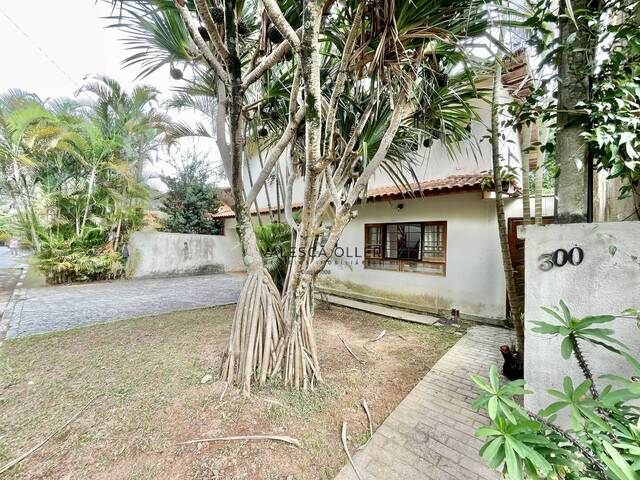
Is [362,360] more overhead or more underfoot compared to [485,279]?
more underfoot

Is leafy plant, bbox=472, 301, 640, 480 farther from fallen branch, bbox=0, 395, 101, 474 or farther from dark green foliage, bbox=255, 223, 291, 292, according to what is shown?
dark green foliage, bbox=255, 223, 291, 292

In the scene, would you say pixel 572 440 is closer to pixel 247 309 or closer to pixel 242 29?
pixel 247 309

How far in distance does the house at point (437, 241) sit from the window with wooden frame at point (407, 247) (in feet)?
0.08

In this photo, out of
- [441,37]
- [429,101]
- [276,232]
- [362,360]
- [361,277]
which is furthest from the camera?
[361,277]

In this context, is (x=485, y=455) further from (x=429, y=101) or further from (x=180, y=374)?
(x=429, y=101)

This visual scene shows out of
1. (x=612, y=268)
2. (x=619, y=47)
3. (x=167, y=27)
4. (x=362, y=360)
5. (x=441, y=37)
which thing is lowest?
(x=362, y=360)

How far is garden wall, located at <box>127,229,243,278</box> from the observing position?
973cm

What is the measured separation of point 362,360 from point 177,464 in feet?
7.66

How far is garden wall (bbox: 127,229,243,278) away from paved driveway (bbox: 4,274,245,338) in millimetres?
813

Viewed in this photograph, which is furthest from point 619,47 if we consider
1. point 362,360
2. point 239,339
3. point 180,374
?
point 180,374

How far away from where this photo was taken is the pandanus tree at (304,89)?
2.17 metres

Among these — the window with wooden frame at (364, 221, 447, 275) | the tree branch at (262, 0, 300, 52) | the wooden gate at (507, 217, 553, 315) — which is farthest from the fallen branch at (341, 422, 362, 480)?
the window with wooden frame at (364, 221, 447, 275)

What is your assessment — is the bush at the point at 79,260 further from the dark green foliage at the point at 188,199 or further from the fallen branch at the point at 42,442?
the fallen branch at the point at 42,442

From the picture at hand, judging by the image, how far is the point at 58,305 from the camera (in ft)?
19.2
